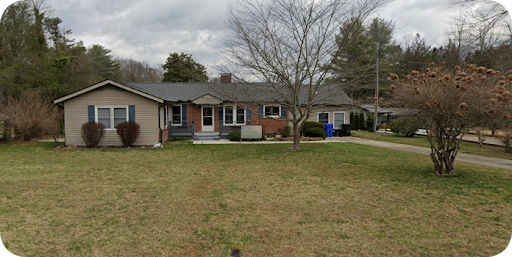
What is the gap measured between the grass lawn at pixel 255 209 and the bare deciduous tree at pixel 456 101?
1309mm

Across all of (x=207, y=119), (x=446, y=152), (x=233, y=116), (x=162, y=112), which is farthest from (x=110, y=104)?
(x=446, y=152)

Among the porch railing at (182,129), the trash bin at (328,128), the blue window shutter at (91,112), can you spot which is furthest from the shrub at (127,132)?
the trash bin at (328,128)

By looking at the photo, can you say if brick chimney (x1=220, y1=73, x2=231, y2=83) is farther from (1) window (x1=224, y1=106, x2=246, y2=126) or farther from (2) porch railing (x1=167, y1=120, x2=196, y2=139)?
(2) porch railing (x1=167, y1=120, x2=196, y2=139)

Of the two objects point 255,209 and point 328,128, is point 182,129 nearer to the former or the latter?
point 328,128

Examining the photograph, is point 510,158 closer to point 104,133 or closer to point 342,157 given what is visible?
point 342,157

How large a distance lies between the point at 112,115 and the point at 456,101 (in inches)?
557

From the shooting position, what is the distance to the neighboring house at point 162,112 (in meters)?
14.4

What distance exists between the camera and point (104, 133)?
1432 cm

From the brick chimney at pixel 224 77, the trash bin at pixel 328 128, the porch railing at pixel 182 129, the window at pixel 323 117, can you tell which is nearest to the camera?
the brick chimney at pixel 224 77

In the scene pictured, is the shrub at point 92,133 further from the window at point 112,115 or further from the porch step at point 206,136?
the porch step at point 206,136

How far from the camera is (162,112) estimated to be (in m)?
16.2

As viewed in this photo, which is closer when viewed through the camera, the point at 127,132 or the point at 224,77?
the point at 127,132

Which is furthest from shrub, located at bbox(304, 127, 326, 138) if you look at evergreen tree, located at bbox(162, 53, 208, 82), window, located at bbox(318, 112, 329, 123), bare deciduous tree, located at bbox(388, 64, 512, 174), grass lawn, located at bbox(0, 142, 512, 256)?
evergreen tree, located at bbox(162, 53, 208, 82)

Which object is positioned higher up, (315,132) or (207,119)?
(207,119)
